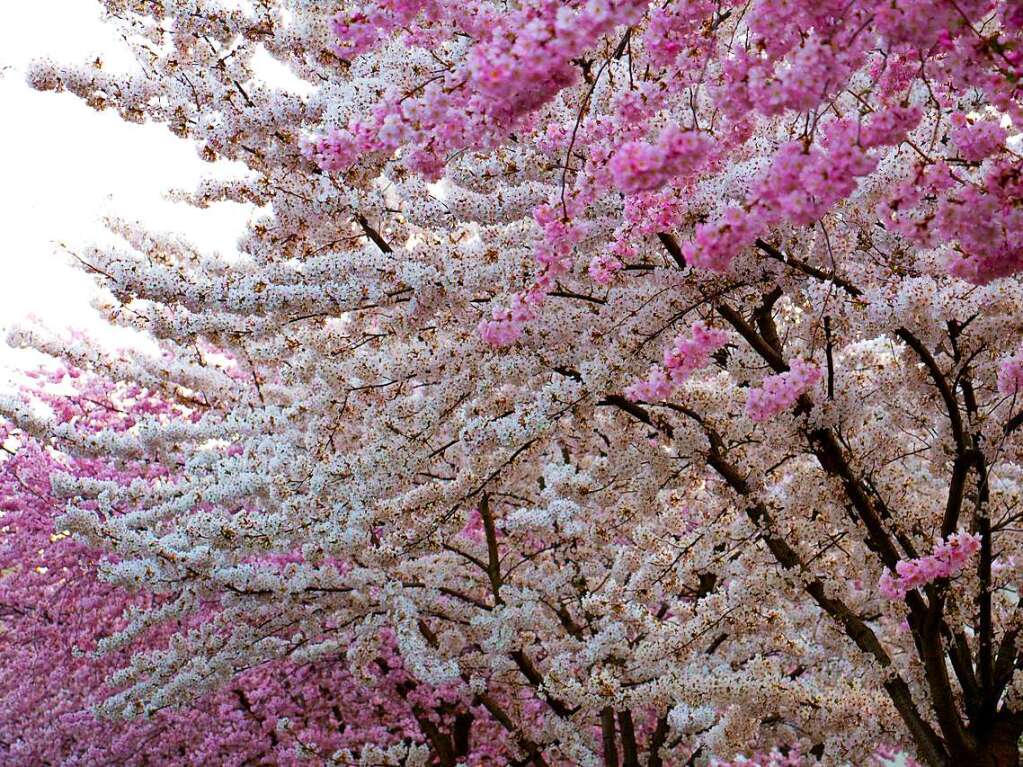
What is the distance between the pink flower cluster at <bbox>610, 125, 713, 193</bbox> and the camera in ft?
6.98

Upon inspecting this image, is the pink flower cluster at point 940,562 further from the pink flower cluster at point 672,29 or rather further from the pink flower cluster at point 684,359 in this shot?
the pink flower cluster at point 672,29

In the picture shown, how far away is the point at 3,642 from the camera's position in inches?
432

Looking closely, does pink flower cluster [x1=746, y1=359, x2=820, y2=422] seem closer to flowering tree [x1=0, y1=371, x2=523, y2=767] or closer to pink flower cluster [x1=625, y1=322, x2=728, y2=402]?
pink flower cluster [x1=625, y1=322, x2=728, y2=402]

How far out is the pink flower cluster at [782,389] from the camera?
3711mm

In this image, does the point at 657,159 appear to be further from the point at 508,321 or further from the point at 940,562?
the point at 940,562

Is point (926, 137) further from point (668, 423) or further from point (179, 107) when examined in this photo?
point (179, 107)

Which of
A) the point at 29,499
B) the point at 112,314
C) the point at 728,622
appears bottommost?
the point at 728,622

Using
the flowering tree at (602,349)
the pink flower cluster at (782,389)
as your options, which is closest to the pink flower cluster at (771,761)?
the flowering tree at (602,349)

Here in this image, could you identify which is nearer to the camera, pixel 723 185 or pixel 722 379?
pixel 723 185

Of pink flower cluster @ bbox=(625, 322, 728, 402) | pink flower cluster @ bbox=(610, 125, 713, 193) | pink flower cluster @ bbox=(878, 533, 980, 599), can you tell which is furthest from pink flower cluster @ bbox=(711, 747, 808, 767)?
pink flower cluster @ bbox=(610, 125, 713, 193)

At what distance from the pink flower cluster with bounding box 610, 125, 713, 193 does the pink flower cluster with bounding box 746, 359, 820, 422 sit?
5.74 feet

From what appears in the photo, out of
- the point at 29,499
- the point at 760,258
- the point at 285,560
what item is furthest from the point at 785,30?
the point at 29,499

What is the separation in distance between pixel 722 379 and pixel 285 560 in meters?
4.81

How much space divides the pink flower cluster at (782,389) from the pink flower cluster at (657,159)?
1751mm
